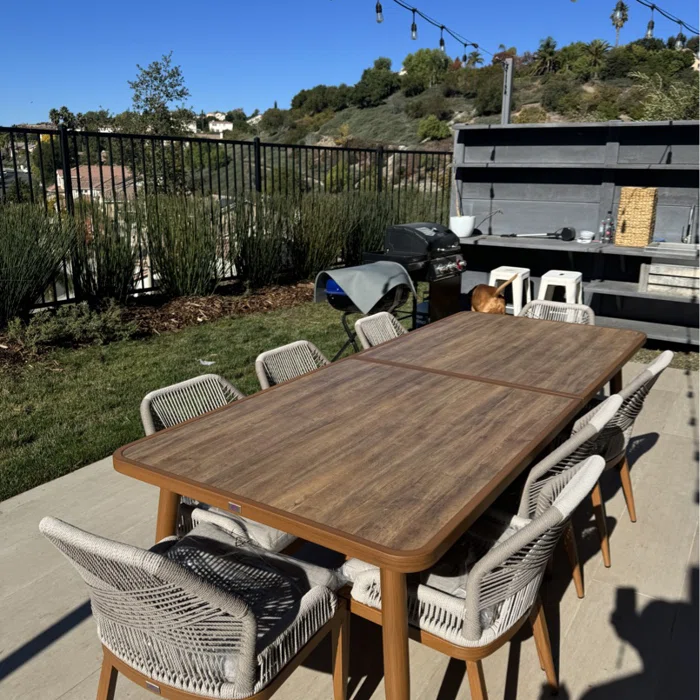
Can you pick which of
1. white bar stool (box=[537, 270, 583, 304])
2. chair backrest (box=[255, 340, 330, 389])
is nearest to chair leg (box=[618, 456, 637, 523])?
chair backrest (box=[255, 340, 330, 389])

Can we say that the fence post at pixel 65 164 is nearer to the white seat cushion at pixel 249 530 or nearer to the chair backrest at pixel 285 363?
the chair backrest at pixel 285 363

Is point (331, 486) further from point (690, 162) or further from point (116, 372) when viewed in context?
point (690, 162)

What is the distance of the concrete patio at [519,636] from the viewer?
190 centimetres

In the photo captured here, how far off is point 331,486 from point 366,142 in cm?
3254

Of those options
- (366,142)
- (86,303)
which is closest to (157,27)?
(366,142)

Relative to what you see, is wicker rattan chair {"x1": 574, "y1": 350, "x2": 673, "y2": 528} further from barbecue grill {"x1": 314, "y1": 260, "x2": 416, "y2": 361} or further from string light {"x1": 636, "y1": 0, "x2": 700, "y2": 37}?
string light {"x1": 636, "y1": 0, "x2": 700, "y2": 37}

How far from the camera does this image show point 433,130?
31469 millimetres

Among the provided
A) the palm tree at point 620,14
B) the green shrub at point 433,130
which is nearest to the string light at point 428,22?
the palm tree at point 620,14

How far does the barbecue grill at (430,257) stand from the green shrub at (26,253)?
8.72 feet

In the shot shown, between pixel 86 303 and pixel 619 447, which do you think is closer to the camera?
pixel 619 447

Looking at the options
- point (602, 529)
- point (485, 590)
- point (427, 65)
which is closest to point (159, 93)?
point (427, 65)

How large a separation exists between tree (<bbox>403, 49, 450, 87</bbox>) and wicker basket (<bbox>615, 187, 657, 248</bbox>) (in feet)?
119

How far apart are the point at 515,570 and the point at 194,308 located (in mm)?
5605

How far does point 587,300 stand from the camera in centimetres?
606
